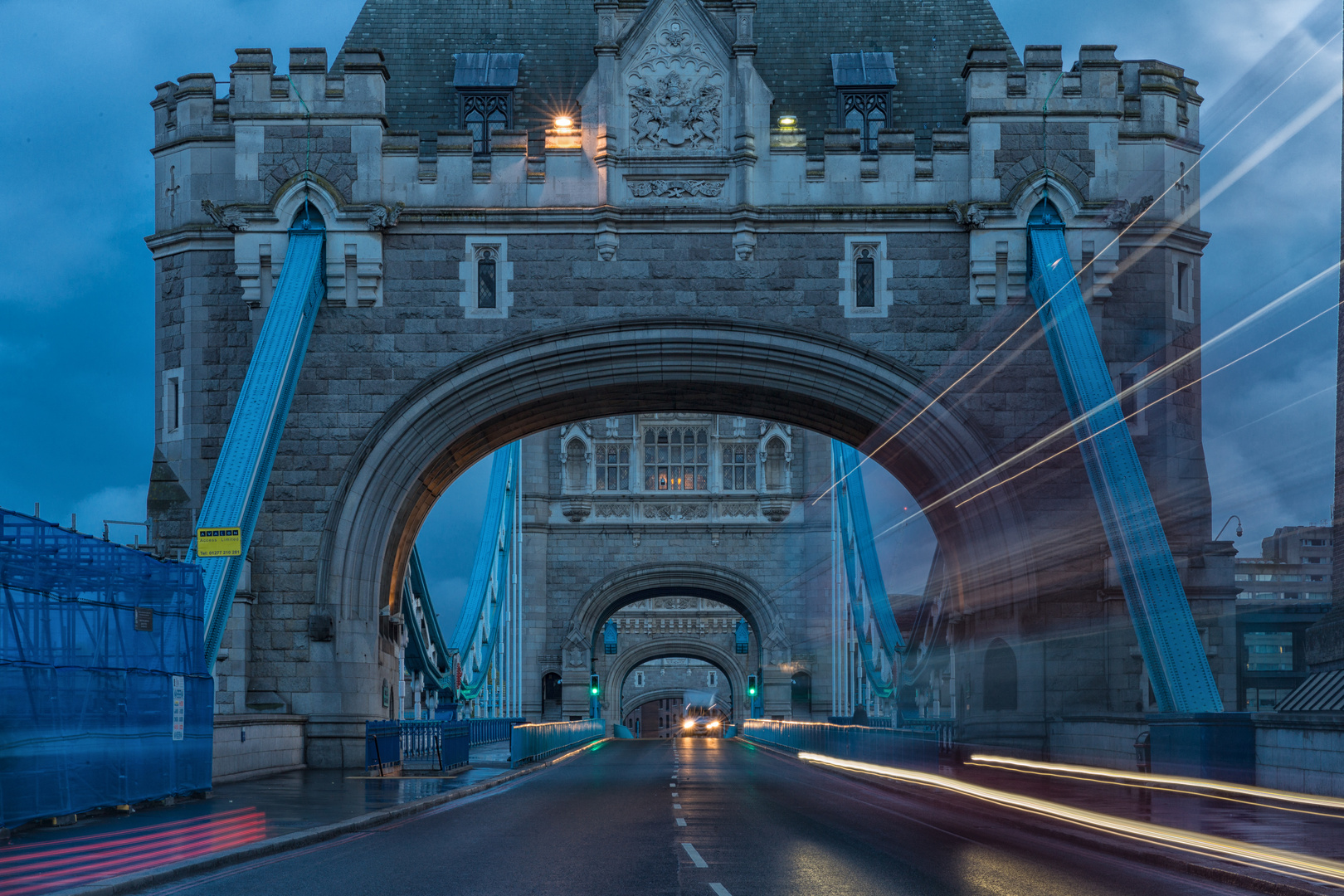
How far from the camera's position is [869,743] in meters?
29.9

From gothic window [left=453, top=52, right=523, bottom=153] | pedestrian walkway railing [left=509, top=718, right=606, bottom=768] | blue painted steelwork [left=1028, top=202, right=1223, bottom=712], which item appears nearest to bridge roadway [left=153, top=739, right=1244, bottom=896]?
blue painted steelwork [left=1028, top=202, right=1223, bottom=712]

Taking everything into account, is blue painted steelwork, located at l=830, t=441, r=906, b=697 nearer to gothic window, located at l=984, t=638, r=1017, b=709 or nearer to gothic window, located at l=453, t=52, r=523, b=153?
gothic window, located at l=984, t=638, r=1017, b=709

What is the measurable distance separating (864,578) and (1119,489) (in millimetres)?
21424

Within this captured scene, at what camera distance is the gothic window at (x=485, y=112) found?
28562mm

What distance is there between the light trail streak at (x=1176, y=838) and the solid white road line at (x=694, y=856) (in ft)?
12.3

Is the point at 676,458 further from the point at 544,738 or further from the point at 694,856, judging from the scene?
the point at 694,856

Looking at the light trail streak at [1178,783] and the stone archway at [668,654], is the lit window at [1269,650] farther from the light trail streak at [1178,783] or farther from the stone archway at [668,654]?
the light trail streak at [1178,783]

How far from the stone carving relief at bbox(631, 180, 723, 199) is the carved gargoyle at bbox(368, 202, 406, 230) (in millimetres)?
4050

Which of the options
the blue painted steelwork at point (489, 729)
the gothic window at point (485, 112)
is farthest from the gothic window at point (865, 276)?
the blue painted steelwork at point (489, 729)

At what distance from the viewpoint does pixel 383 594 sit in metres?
27.0

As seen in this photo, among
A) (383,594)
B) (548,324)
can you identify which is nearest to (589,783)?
(383,594)

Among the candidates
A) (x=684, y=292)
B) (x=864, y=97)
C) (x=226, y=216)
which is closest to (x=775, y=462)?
(x=864, y=97)

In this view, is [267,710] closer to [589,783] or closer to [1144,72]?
[589,783]

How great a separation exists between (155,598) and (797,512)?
44.6m
